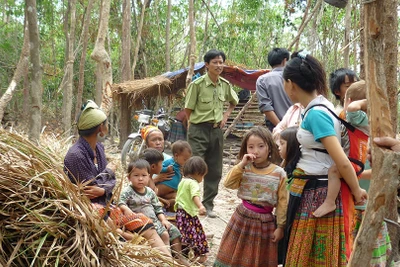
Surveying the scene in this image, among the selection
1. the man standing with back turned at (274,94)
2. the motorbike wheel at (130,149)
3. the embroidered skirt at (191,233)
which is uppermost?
the man standing with back turned at (274,94)

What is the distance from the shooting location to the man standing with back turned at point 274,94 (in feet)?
15.4

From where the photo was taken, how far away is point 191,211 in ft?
12.8

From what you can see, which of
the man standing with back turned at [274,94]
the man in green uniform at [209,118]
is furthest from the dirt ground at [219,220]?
the man standing with back turned at [274,94]

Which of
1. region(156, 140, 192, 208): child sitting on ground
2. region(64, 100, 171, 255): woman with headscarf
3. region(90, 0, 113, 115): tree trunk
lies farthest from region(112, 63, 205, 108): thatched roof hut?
region(64, 100, 171, 255): woman with headscarf

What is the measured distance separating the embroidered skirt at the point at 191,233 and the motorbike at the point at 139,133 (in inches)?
146

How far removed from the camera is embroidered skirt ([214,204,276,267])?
3.13 m

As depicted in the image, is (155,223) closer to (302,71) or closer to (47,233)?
(47,233)

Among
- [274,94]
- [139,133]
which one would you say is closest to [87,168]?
[274,94]

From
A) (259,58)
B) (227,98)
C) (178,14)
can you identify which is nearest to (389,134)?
(227,98)

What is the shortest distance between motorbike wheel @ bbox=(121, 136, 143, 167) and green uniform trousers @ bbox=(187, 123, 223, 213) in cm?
244

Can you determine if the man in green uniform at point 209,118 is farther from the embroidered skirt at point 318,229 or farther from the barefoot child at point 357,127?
the embroidered skirt at point 318,229

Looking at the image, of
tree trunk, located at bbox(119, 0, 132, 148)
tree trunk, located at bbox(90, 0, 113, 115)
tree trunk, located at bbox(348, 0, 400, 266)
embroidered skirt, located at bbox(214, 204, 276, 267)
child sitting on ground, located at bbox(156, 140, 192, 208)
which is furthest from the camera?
tree trunk, located at bbox(119, 0, 132, 148)

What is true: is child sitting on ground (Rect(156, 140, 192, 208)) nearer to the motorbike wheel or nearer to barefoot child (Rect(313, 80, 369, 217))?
barefoot child (Rect(313, 80, 369, 217))

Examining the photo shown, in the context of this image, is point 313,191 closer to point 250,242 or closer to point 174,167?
point 250,242
